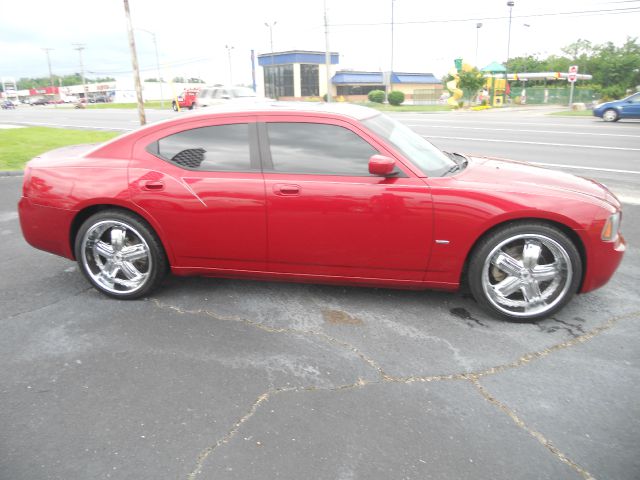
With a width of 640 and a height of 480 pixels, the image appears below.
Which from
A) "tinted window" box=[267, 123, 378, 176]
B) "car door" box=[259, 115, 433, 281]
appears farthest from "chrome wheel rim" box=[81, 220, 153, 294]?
"tinted window" box=[267, 123, 378, 176]

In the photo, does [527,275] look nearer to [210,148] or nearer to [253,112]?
[253,112]

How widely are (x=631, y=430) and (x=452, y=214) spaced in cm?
163

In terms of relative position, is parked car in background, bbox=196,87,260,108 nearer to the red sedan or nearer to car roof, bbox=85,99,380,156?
car roof, bbox=85,99,380,156

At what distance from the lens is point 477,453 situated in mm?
2365

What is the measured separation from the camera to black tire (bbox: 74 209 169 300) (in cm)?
399

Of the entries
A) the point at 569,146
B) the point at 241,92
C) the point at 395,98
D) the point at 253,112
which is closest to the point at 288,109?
the point at 253,112

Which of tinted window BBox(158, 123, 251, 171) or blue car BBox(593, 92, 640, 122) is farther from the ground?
tinted window BBox(158, 123, 251, 171)

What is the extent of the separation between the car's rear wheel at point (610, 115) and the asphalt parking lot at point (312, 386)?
2124 cm

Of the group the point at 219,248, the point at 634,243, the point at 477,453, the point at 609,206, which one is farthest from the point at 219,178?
the point at 634,243

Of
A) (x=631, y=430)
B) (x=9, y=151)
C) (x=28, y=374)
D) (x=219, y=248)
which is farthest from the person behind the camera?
(x=9, y=151)

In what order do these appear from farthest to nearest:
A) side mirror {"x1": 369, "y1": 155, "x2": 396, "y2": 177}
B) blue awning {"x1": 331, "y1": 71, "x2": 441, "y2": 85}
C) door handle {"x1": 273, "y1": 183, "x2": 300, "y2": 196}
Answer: blue awning {"x1": 331, "y1": 71, "x2": 441, "y2": 85} < door handle {"x1": 273, "y1": 183, "x2": 300, "y2": 196} < side mirror {"x1": 369, "y1": 155, "x2": 396, "y2": 177}

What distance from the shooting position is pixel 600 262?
138 inches

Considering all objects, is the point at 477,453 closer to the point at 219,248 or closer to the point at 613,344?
the point at 613,344

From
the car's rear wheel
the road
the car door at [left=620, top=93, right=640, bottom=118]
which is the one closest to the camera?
the road
